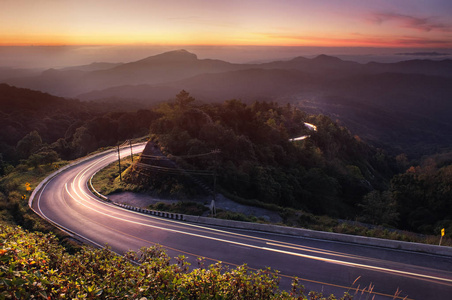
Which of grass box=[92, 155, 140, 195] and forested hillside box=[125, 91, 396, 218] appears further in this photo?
grass box=[92, 155, 140, 195]

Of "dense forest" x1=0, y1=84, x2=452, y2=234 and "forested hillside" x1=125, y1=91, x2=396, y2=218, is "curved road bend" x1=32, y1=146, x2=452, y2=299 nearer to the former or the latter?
"dense forest" x1=0, y1=84, x2=452, y2=234

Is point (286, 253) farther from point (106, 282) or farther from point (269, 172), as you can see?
point (269, 172)

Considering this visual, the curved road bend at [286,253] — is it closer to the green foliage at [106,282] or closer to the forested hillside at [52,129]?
the green foliage at [106,282]

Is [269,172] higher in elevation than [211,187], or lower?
lower

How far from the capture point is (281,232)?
1761cm

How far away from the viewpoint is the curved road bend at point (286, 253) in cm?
1160

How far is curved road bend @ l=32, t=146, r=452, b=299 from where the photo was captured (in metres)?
11.6

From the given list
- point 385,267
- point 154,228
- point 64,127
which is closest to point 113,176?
point 154,228

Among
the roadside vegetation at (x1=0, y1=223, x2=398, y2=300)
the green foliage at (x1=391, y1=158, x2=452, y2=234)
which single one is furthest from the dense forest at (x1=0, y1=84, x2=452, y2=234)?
the roadside vegetation at (x1=0, y1=223, x2=398, y2=300)

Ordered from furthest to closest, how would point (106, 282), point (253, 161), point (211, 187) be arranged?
point (253, 161)
point (211, 187)
point (106, 282)

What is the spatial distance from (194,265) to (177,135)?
2376 centimetres

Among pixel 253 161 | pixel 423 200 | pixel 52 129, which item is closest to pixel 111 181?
pixel 253 161

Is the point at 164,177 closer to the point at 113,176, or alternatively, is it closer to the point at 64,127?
the point at 113,176

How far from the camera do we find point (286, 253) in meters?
14.7
